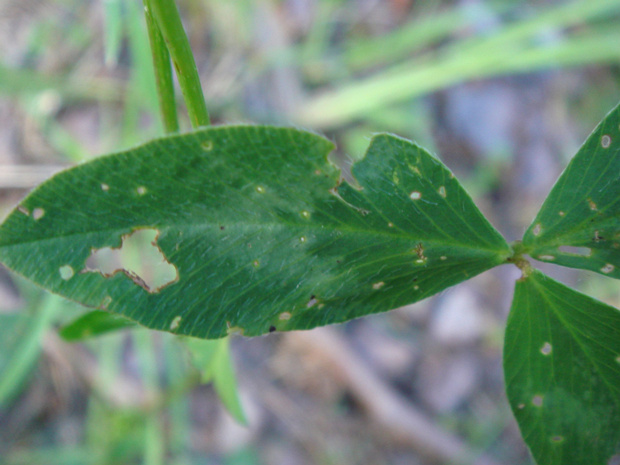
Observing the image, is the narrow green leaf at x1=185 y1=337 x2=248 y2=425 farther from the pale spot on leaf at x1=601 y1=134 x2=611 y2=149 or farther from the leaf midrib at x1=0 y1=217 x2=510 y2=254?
the pale spot on leaf at x1=601 y1=134 x2=611 y2=149

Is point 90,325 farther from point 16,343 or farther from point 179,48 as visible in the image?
point 16,343

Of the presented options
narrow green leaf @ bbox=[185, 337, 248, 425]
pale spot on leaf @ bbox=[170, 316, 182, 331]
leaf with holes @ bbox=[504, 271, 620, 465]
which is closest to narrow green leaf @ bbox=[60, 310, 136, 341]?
narrow green leaf @ bbox=[185, 337, 248, 425]

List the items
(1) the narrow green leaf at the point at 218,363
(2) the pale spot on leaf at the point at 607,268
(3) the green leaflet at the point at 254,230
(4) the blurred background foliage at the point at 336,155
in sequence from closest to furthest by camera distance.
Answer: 1. (3) the green leaflet at the point at 254,230
2. (2) the pale spot on leaf at the point at 607,268
3. (1) the narrow green leaf at the point at 218,363
4. (4) the blurred background foliage at the point at 336,155

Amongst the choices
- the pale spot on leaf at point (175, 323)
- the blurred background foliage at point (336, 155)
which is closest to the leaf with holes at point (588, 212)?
the pale spot on leaf at point (175, 323)

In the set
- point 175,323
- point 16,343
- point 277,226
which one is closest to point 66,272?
point 175,323

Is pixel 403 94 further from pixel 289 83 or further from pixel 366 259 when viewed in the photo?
pixel 366 259

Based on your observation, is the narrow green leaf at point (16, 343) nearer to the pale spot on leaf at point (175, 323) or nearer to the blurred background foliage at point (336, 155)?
the blurred background foliage at point (336, 155)
